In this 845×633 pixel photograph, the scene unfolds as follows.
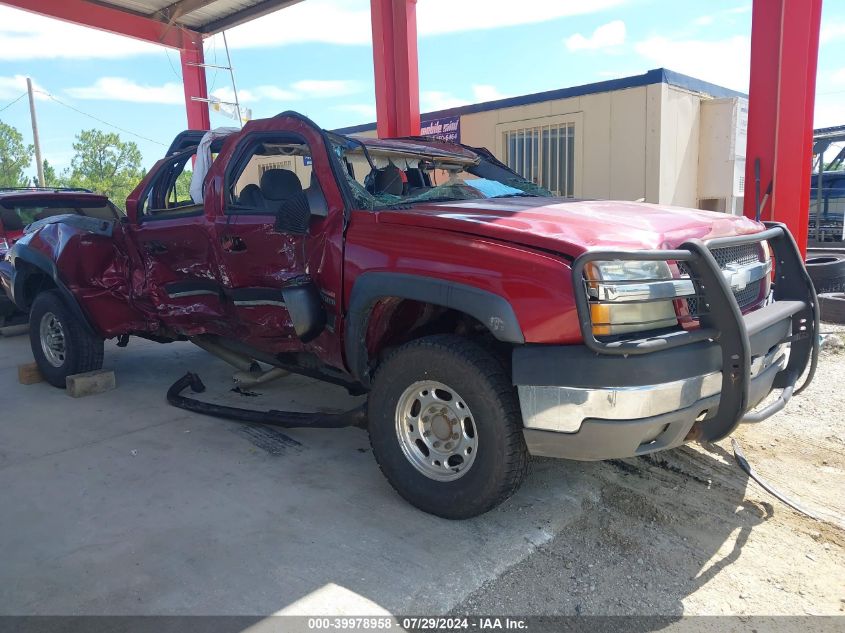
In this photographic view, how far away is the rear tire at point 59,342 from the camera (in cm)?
527

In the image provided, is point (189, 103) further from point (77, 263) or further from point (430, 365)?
point (430, 365)

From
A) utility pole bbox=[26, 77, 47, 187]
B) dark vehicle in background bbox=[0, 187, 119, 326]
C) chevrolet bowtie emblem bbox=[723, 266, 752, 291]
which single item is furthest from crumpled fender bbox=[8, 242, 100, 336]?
utility pole bbox=[26, 77, 47, 187]

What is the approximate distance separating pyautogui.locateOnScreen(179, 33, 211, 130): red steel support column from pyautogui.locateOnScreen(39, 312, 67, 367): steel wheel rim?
33.1ft

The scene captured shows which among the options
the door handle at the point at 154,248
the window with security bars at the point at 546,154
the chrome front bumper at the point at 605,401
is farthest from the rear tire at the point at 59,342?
the window with security bars at the point at 546,154

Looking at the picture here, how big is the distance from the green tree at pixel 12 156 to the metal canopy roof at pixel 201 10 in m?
42.1

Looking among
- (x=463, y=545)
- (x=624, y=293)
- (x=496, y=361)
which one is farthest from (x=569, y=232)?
(x=463, y=545)

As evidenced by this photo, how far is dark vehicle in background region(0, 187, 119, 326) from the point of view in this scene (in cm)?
738

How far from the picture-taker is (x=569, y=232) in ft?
8.52

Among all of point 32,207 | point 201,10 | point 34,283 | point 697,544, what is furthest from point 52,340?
point 201,10

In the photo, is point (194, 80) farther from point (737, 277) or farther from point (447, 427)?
point (737, 277)

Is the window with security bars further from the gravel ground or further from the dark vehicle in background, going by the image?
the gravel ground

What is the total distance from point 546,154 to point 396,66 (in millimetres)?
2891

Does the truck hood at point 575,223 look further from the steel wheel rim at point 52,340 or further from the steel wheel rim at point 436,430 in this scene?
the steel wheel rim at point 52,340

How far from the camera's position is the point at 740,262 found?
308 cm
